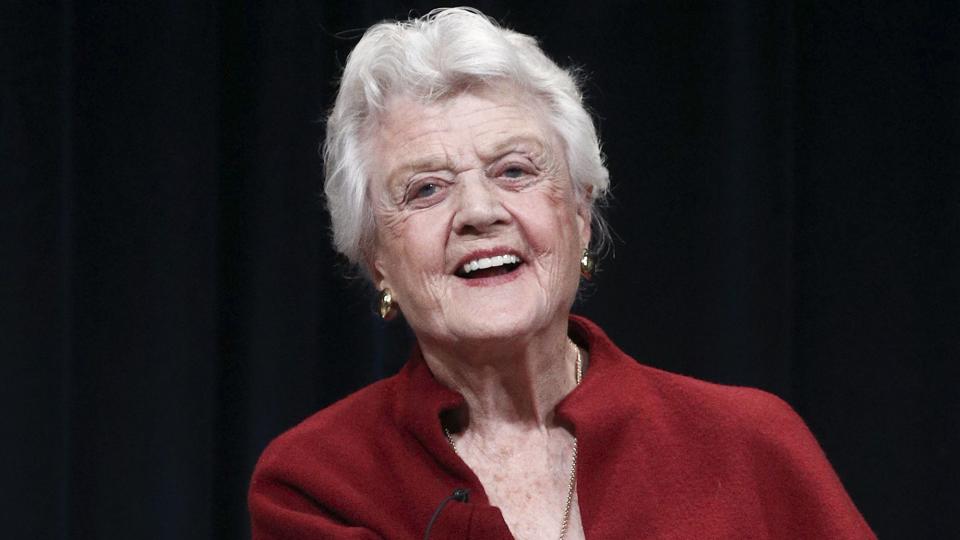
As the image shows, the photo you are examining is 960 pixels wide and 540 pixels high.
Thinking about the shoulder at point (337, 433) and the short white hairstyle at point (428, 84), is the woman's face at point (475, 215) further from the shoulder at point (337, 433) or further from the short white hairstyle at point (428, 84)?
the shoulder at point (337, 433)

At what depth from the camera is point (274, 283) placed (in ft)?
8.66

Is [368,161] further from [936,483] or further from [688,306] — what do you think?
[936,483]

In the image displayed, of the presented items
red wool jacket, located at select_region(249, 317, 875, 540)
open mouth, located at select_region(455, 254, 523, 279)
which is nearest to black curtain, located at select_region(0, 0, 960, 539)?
red wool jacket, located at select_region(249, 317, 875, 540)

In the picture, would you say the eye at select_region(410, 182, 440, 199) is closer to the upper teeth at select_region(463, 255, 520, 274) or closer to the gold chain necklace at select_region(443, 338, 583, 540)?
the upper teeth at select_region(463, 255, 520, 274)

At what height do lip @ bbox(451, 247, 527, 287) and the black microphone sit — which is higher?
lip @ bbox(451, 247, 527, 287)

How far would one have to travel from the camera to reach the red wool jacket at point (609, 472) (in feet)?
5.97

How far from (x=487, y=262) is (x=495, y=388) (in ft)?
0.74

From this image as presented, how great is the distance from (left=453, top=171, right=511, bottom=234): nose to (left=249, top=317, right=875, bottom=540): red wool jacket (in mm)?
278

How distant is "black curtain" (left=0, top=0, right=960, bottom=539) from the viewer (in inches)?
99.4

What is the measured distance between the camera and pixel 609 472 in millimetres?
1865

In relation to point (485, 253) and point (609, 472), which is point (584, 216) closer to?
point (485, 253)

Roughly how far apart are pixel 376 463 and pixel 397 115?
53 centimetres

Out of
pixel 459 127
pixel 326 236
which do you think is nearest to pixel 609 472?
pixel 459 127

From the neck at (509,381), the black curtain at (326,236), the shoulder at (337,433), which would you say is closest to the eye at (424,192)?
the neck at (509,381)
